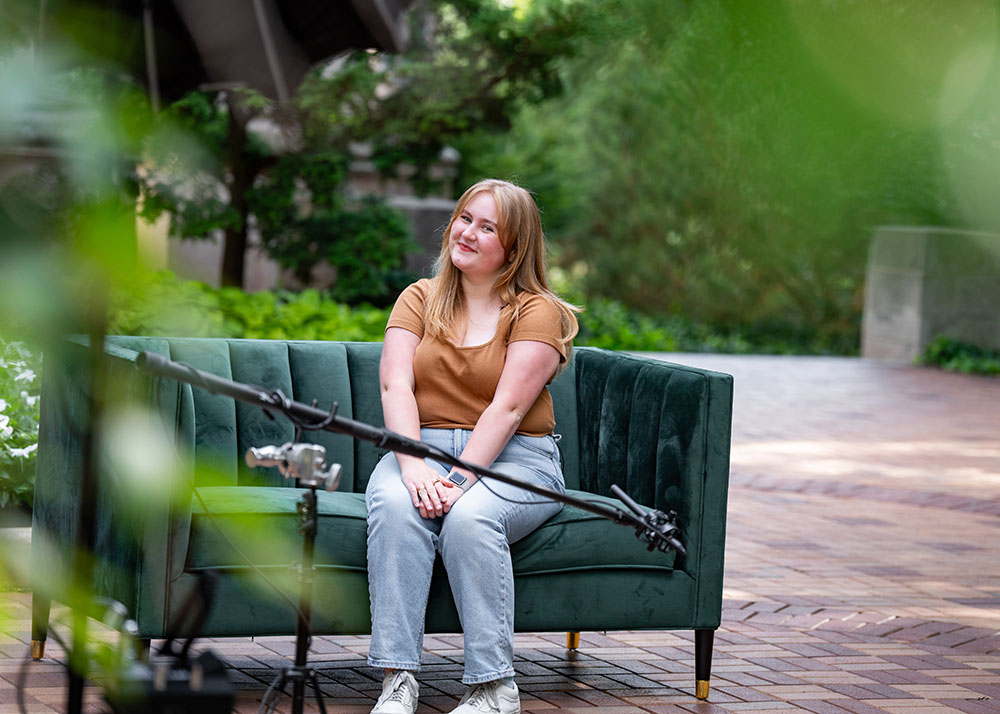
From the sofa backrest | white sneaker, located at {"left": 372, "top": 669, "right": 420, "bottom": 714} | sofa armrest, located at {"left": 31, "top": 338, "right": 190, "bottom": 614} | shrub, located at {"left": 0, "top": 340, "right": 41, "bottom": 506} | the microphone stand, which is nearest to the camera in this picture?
the microphone stand

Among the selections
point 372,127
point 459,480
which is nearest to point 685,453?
point 459,480

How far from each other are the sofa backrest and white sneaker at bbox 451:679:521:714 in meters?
0.91

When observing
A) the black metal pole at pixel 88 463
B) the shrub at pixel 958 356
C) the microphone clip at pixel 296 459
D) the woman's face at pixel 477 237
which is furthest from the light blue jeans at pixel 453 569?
the shrub at pixel 958 356

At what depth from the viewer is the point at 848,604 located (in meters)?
4.66

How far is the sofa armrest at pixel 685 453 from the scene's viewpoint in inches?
135

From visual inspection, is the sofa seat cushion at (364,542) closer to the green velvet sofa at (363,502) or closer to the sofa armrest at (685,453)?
the green velvet sofa at (363,502)

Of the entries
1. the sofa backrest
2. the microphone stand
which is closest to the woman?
the sofa backrest

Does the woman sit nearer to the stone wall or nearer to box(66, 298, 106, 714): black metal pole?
box(66, 298, 106, 714): black metal pole

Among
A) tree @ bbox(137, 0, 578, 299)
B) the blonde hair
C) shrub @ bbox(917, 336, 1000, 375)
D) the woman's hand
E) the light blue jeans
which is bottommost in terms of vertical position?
the light blue jeans

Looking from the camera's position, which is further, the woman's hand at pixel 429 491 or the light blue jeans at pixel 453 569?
the woman's hand at pixel 429 491

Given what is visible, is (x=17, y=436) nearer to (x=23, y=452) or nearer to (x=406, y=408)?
(x=23, y=452)

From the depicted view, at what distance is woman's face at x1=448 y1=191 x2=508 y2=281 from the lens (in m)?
3.52

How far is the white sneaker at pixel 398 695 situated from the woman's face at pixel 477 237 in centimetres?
116

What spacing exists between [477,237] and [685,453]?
851mm
